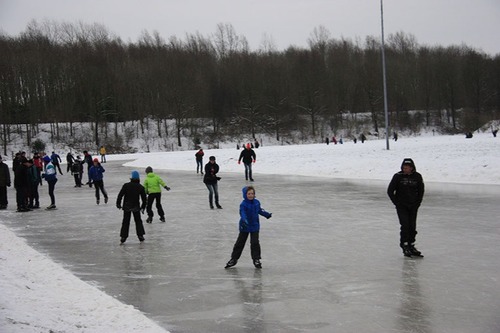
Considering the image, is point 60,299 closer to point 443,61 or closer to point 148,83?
point 148,83

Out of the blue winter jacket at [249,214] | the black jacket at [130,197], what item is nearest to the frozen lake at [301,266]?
the blue winter jacket at [249,214]

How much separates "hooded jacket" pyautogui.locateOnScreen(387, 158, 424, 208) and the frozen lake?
86cm

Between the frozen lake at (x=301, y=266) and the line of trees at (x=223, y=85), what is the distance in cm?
5516

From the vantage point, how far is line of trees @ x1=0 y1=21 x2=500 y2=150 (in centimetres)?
6812

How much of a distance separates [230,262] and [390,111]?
255 feet

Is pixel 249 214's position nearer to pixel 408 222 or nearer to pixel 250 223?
pixel 250 223

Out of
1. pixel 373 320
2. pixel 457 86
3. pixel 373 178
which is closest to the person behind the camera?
pixel 373 320

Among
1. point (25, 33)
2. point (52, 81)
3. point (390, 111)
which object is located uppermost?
point (25, 33)

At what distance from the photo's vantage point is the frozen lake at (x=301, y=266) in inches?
211

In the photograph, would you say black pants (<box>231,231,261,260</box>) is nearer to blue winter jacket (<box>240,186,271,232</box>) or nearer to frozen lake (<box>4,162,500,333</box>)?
blue winter jacket (<box>240,186,271,232</box>)

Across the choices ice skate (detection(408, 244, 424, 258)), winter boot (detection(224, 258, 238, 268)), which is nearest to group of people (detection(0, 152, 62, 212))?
winter boot (detection(224, 258, 238, 268))

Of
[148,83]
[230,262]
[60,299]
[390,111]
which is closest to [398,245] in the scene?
[230,262]

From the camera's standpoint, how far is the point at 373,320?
521cm

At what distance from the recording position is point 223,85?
79.4m
